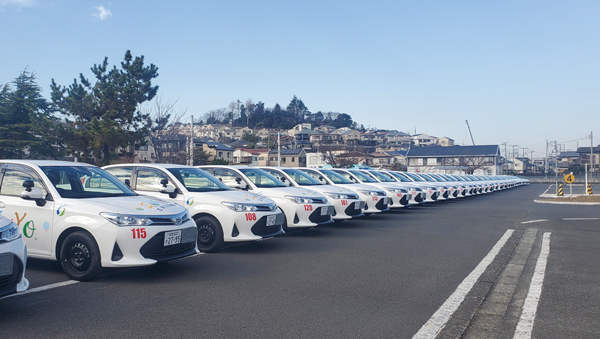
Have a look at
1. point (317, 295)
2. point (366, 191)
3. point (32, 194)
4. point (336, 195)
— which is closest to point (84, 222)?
point (32, 194)

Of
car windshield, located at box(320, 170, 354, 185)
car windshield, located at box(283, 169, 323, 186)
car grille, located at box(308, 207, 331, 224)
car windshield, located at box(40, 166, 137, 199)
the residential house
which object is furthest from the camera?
the residential house

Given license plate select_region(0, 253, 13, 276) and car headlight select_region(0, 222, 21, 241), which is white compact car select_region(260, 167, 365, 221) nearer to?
car headlight select_region(0, 222, 21, 241)

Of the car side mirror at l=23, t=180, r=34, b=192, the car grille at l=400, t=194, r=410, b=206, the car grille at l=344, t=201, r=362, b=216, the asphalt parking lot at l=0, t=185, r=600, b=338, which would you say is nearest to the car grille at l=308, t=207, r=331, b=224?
the asphalt parking lot at l=0, t=185, r=600, b=338

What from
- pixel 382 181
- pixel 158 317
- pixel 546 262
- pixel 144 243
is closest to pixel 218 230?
pixel 144 243

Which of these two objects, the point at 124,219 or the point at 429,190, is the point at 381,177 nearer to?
the point at 429,190

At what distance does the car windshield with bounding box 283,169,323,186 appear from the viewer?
40.0 ft

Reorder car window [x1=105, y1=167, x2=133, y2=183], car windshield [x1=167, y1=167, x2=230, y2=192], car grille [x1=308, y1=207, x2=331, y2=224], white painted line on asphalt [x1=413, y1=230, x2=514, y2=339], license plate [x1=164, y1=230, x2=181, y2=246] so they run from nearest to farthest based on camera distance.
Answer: white painted line on asphalt [x1=413, y1=230, x2=514, y2=339] < license plate [x1=164, y1=230, x2=181, y2=246] < car windshield [x1=167, y1=167, x2=230, y2=192] < car window [x1=105, y1=167, x2=133, y2=183] < car grille [x1=308, y1=207, x2=331, y2=224]

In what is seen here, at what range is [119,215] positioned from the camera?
18.2 ft

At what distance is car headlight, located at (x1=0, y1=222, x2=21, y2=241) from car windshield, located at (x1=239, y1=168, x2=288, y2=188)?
6017 millimetres

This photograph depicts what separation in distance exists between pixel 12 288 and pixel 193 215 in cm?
359

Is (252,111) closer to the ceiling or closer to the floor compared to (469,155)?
closer to the ceiling

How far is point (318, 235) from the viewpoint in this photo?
10.0 meters

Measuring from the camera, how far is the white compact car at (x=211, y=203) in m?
7.53

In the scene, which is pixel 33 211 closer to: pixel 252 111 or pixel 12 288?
pixel 12 288
